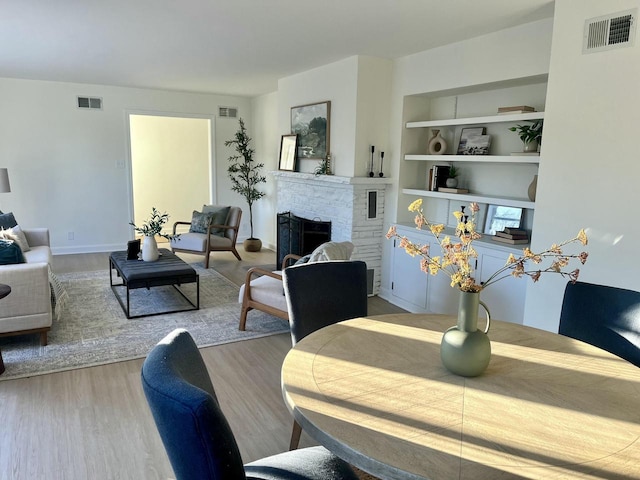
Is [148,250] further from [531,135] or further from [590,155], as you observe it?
[590,155]

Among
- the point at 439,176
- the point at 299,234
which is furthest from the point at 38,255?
the point at 439,176

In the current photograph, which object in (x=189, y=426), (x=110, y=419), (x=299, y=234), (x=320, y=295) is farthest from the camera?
(x=299, y=234)

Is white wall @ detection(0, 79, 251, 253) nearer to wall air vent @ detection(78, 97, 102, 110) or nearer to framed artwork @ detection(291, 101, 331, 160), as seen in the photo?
wall air vent @ detection(78, 97, 102, 110)

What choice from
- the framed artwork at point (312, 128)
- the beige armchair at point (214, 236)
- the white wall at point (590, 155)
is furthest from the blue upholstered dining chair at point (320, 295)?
the beige armchair at point (214, 236)

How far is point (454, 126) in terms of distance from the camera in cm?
447

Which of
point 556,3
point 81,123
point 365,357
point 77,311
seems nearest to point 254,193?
point 81,123

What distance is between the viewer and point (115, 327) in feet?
12.9

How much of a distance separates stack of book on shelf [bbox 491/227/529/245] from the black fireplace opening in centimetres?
202

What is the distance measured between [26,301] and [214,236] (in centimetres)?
312

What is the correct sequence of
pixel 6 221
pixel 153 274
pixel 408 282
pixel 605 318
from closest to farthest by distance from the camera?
pixel 605 318
pixel 153 274
pixel 408 282
pixel 6 221

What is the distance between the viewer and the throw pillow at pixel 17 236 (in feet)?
14.0

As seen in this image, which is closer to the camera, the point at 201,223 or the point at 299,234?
the point at 299,234

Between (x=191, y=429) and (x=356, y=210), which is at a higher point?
(x=356, y=210)

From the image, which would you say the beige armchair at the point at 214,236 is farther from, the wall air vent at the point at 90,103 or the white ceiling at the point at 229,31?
the wall air vent at the point at 90,103
